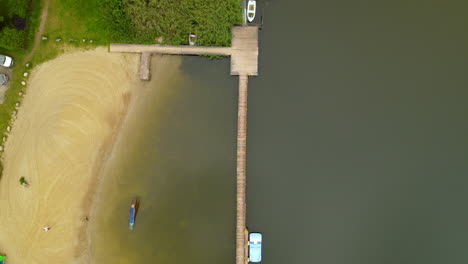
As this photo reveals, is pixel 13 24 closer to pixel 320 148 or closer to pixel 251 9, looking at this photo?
pixel 251 9

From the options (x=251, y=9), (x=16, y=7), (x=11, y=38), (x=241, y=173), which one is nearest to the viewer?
(x=11, y=38)

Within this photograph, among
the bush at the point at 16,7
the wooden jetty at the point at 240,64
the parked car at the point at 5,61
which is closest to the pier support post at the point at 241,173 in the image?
the wooden jetty at the point at 240,64

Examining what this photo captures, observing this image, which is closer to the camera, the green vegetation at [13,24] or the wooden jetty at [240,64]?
the green vegetation at [13,24]

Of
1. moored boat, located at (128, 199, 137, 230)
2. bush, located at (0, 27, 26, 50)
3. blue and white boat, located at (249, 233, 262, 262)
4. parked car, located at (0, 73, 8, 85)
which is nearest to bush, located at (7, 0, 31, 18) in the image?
bush, located at (0, 27, 26, 50)

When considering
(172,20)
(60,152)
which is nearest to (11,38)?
(60,152)

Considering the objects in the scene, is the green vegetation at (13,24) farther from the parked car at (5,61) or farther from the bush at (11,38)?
the parked car at (5,61)

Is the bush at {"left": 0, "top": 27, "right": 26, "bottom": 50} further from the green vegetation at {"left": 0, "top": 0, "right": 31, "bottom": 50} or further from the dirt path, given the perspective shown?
the dirt path
